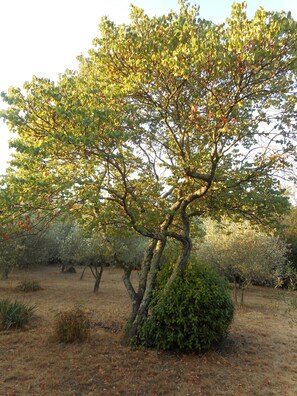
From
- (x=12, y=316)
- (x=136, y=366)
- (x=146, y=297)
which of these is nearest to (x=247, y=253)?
(x=146, y=297)

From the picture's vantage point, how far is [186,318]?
27.1 ft

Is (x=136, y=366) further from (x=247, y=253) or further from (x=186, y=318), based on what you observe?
(x=247, y=253)

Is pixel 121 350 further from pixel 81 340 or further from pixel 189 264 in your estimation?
pixel 189 264

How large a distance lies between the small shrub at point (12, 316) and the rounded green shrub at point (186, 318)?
446cm

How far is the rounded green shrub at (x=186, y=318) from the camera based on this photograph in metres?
8.30

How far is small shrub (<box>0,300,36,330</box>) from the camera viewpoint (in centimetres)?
1005

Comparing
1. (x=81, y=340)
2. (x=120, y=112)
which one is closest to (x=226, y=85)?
(x=120, y=112)

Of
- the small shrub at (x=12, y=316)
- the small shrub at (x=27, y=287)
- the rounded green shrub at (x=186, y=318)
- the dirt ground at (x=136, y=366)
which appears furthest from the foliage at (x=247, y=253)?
the small shrub at (x=27, y=287)

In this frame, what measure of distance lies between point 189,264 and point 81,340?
3900mm

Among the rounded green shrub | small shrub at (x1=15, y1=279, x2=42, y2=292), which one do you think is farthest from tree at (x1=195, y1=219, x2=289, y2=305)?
small shrub at (x1=15, y1=279, x2=42, y2=292)

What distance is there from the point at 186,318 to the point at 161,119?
5.39 metres

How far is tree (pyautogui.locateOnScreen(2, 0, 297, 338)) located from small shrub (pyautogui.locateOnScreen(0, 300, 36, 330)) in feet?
13.5

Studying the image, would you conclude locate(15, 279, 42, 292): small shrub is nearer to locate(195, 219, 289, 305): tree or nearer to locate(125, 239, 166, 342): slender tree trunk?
locate(195, 219, 289, 305): tree

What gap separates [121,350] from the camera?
8.41 metres
